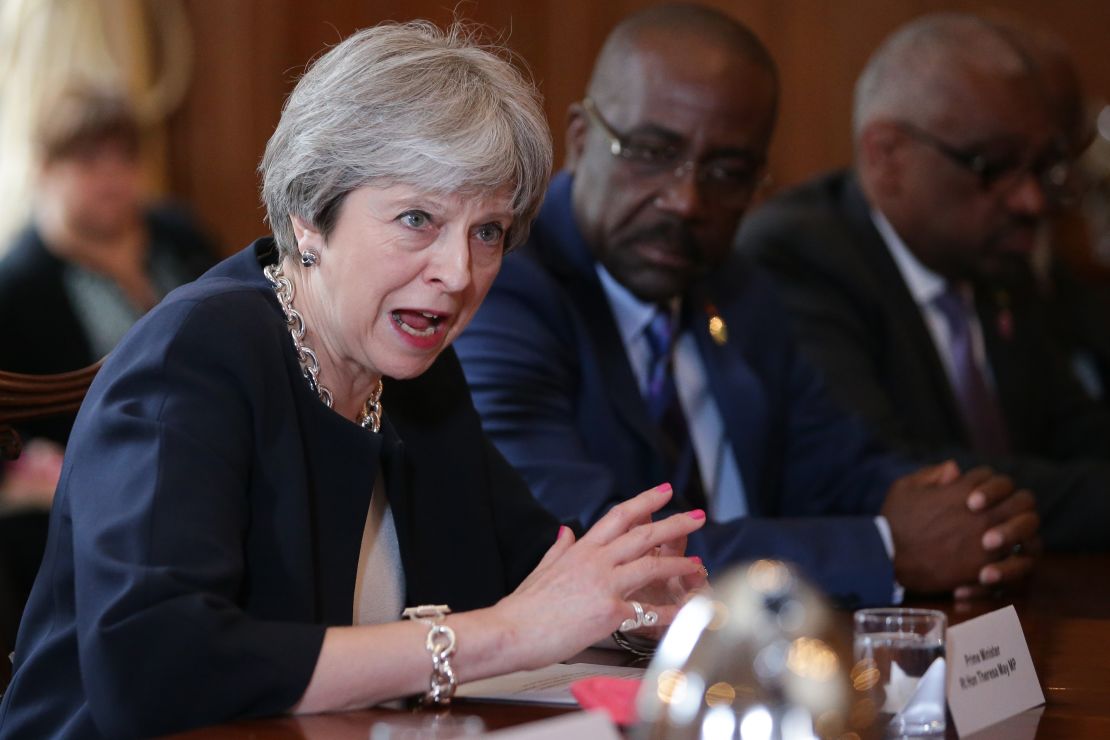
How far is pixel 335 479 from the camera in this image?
1662 millimetres

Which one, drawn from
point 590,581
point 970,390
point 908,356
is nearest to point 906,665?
point 590,581

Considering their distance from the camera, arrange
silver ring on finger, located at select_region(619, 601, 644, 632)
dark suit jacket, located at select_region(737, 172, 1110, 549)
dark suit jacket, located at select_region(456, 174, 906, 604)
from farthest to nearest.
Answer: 1. dark suit jacket, located at select_region(737, 172, 1110, 549)
2. dark suit jacket, located at select_region(456, 174, 906, 604)
3. silver ring on finger, located at select_region(619, 601, 644, 632)

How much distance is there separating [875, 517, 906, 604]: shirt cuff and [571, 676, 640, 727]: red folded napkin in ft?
3.52

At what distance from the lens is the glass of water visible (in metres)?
1.30

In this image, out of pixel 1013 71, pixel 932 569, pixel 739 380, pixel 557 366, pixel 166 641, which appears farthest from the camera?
pixel 1013 71

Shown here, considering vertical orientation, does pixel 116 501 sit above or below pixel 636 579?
above

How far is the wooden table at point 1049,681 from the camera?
130cm

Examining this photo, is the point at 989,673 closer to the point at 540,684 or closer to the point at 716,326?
the point at 540,684

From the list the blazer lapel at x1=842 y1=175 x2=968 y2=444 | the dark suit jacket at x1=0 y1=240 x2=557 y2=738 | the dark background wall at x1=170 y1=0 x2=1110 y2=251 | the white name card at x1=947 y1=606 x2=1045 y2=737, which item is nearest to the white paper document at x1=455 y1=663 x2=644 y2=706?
the dark suit jacket at x1=0 y1=240 x2=557 y2=738

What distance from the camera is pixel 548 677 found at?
1.58m

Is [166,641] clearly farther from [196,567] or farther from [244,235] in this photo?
[244,235]

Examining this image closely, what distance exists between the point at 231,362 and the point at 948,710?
788mm

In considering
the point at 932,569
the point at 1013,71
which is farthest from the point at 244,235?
the point at 932,569

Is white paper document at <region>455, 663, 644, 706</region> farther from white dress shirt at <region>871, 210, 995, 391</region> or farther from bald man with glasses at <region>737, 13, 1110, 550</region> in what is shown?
white dress shirt at <region>871, 210, 995, 391</region>
